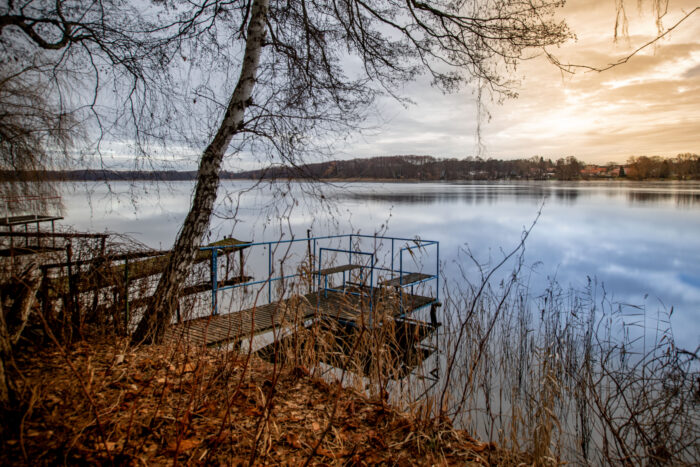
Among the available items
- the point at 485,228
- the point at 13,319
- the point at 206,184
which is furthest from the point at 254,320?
the point at 485,228

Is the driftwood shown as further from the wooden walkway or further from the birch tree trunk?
the wooden walkway

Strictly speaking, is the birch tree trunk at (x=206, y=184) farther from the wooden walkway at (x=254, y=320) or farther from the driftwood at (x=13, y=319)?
the driftwood at (x=13, y=319)

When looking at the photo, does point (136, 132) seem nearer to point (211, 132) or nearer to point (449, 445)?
point (211, 132)

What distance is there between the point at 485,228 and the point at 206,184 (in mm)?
31218

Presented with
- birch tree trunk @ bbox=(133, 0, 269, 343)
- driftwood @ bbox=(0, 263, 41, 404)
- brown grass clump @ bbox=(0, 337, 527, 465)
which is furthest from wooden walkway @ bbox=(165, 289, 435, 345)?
driftwood @ bbox=(0, 263, 41, 404)

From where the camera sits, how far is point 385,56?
541cm

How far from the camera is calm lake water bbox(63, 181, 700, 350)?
166 inches

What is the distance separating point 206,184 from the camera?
4.60 meters

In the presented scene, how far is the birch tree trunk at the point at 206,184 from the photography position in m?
4.59

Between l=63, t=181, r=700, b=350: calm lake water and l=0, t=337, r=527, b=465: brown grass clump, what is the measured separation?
53.3 inches

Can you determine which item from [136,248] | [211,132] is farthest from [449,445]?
[136,248]

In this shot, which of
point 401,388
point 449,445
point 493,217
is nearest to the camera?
point 449,445

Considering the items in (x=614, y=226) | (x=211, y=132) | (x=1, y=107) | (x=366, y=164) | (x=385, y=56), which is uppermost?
(x=385, y=56)

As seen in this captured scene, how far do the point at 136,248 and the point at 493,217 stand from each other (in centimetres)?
3950
